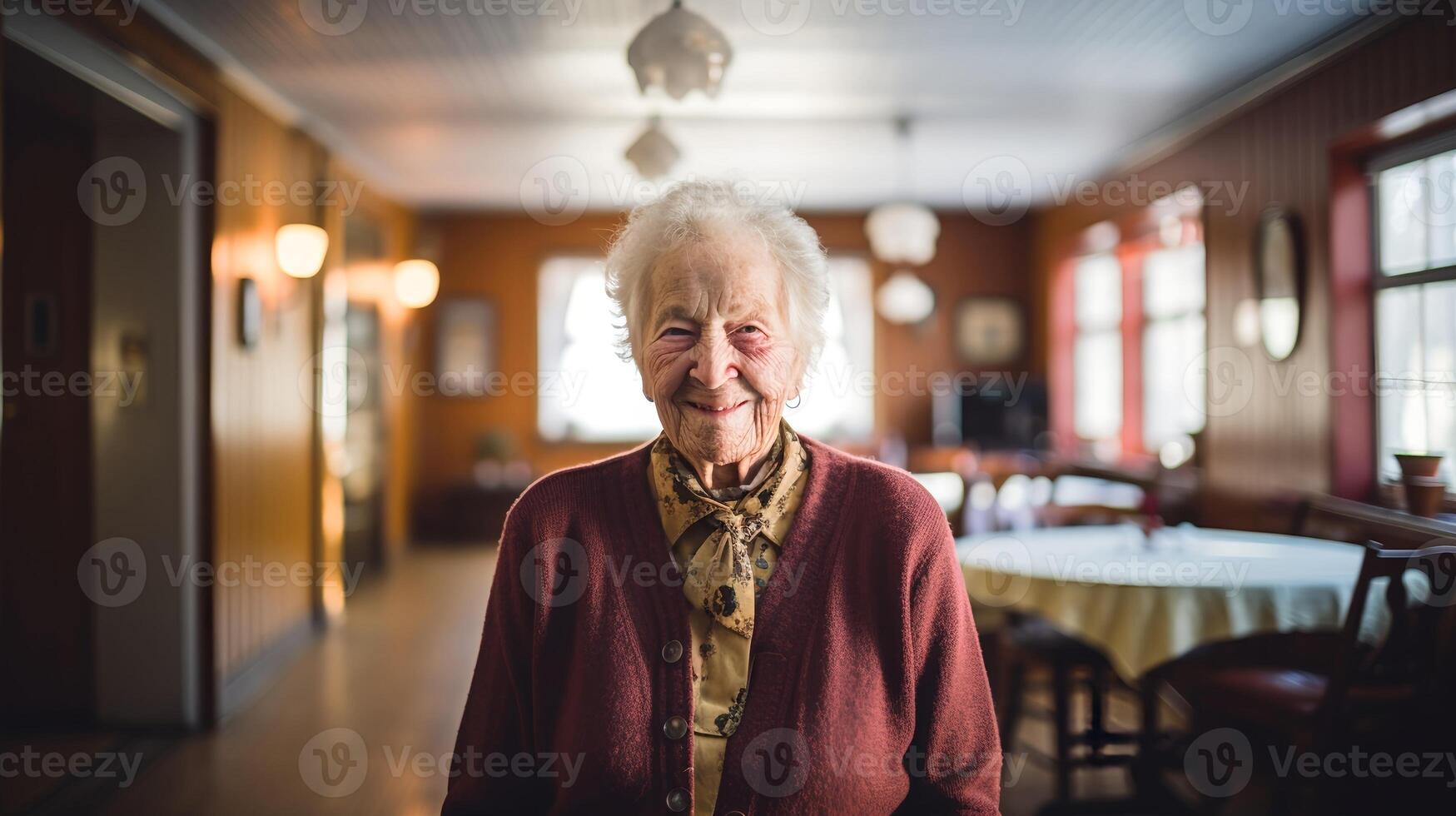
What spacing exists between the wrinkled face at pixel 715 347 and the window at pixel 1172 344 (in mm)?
4905

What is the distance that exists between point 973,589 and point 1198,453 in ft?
9.68

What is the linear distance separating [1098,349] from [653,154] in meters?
4.65

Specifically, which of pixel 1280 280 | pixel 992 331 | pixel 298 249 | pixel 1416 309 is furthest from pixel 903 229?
pixel 298 249

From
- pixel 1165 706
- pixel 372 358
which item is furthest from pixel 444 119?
pixel 1165 706

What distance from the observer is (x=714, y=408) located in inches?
48.2

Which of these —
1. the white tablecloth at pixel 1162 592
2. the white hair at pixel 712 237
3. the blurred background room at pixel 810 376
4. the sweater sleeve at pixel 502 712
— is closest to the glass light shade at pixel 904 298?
the blurred background room at pixel 810 376

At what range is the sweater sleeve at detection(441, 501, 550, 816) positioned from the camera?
1.24 m

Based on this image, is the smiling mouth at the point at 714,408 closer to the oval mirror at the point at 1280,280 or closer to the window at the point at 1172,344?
the oval mirror at the point at 1280,280

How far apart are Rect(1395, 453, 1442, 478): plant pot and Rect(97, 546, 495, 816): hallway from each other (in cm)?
378

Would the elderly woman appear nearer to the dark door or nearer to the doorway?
the doorway

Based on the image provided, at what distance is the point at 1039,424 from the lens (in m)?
7.64

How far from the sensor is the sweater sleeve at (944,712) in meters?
1.24

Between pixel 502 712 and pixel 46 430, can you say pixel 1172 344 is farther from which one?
pixel 46 430

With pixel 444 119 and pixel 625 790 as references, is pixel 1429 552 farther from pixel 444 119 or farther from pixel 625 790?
pixel 444 119
